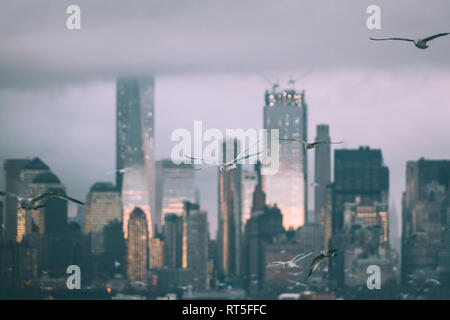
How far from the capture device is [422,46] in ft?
147
